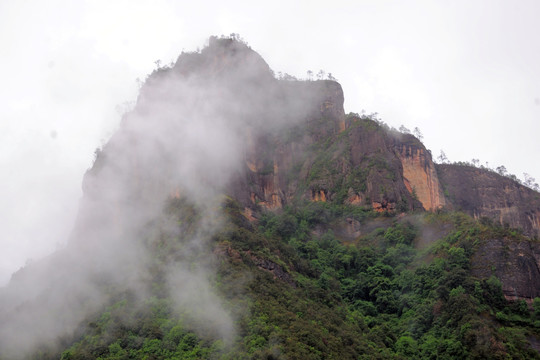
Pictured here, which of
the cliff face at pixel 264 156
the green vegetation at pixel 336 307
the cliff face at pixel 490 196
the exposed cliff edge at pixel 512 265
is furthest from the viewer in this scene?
the cliff face at pixel 490 196

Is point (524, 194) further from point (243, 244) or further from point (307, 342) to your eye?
point (307, 342)

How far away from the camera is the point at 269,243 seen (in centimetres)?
6334

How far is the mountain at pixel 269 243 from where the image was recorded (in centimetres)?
5094

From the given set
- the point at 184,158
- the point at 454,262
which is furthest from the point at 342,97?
the point at 454,262

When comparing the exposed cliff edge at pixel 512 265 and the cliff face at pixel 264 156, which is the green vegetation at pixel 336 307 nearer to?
the exposed cliff edge at pixel 512 265

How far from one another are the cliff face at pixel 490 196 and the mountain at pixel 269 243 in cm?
27

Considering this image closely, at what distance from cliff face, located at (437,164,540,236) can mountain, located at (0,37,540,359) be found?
271 millimetres

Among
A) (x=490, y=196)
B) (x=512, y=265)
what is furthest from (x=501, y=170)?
(x=512, y=265)

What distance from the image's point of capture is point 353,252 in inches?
2741

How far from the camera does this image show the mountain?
5094cm

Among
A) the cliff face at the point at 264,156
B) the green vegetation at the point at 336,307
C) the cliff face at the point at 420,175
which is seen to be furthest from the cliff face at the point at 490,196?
the green vegetation at the point at 336,307

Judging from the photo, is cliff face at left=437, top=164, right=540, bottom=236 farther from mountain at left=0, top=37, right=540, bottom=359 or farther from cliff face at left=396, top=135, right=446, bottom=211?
cliff face at left=396, top=135, right=446, bottom=211

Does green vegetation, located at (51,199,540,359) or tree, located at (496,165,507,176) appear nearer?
green vegetation, located at (51,199,540,359)

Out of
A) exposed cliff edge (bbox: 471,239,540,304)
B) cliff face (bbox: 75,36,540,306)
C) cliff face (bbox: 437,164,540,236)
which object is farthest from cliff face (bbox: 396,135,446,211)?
exposed cliff edge (bbox: 471,239,540,304)
